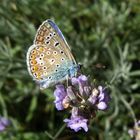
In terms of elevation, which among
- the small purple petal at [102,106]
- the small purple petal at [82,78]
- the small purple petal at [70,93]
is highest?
the small purple petal at [82,78]

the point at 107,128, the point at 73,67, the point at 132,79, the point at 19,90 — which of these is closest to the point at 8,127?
the point at 19,90

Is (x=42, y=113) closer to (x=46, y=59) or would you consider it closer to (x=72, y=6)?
(x=72, y=6)

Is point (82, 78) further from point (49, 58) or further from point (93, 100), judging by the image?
point (49, 58)

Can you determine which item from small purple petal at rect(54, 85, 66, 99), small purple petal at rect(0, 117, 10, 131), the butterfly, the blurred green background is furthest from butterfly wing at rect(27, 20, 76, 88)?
small purple petal at rect(0, 117, 10, 131)

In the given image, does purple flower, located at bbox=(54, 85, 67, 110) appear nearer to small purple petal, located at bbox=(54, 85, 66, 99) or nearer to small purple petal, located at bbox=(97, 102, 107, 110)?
small purple petal, located at bbox=(54, 85, 66, 99)

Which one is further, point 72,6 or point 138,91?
point 72,6

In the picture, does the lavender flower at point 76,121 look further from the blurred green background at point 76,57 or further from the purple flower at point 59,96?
A: the blurred green background at point 76,57

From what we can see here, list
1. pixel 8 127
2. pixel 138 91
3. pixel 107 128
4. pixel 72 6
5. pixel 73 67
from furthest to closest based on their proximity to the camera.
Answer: pixel 72 6 → pixel 138 91 → pixel 8 127 → pixel 107 128 → pixel 73 67

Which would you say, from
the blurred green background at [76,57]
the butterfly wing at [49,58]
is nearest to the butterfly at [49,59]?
the butterfly wing at [49,58]
